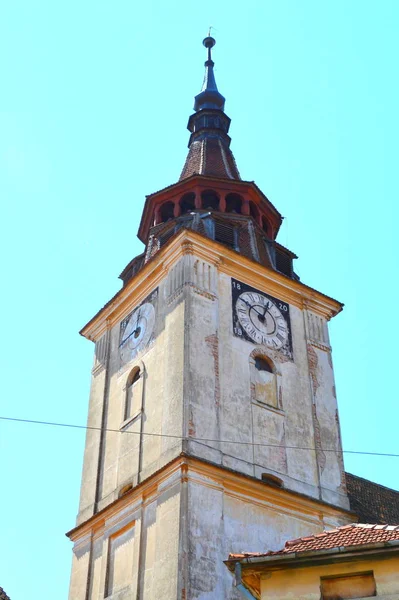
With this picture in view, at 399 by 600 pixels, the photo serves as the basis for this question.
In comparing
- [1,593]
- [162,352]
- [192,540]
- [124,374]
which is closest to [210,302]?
[162,352]

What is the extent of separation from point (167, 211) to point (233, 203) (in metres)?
2.13

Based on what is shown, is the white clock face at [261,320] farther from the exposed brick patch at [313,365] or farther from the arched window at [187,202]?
the arched window at [187,202]

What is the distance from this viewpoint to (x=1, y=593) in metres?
13.9

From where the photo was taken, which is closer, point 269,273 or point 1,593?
point 1,593

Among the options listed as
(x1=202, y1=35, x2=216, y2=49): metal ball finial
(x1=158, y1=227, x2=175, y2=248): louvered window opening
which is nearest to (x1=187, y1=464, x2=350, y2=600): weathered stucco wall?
(x1=158, y1=227, x2=175, y2=248): louvered window opening

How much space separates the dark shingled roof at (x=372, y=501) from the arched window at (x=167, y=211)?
378 inches

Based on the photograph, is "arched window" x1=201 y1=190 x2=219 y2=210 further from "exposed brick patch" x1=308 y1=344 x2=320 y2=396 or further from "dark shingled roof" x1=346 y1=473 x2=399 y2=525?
"dark shingled roof" x1=346 y1=473 x2=399 y2=525

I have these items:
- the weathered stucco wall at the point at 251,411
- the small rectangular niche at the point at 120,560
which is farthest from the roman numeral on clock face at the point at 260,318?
the small rectangular niche at the point at 120,560

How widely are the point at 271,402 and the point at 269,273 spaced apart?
4.01 metres

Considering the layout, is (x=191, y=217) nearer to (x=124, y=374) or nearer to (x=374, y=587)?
(x=124, y=374)

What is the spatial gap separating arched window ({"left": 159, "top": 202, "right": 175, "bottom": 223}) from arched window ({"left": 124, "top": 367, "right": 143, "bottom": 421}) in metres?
6.04

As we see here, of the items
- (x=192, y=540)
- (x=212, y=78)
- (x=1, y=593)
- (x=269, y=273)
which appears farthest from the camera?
(x=212, y=78)

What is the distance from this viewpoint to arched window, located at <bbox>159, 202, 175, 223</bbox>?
28284 millimetres

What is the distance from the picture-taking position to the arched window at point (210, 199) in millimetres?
27875
